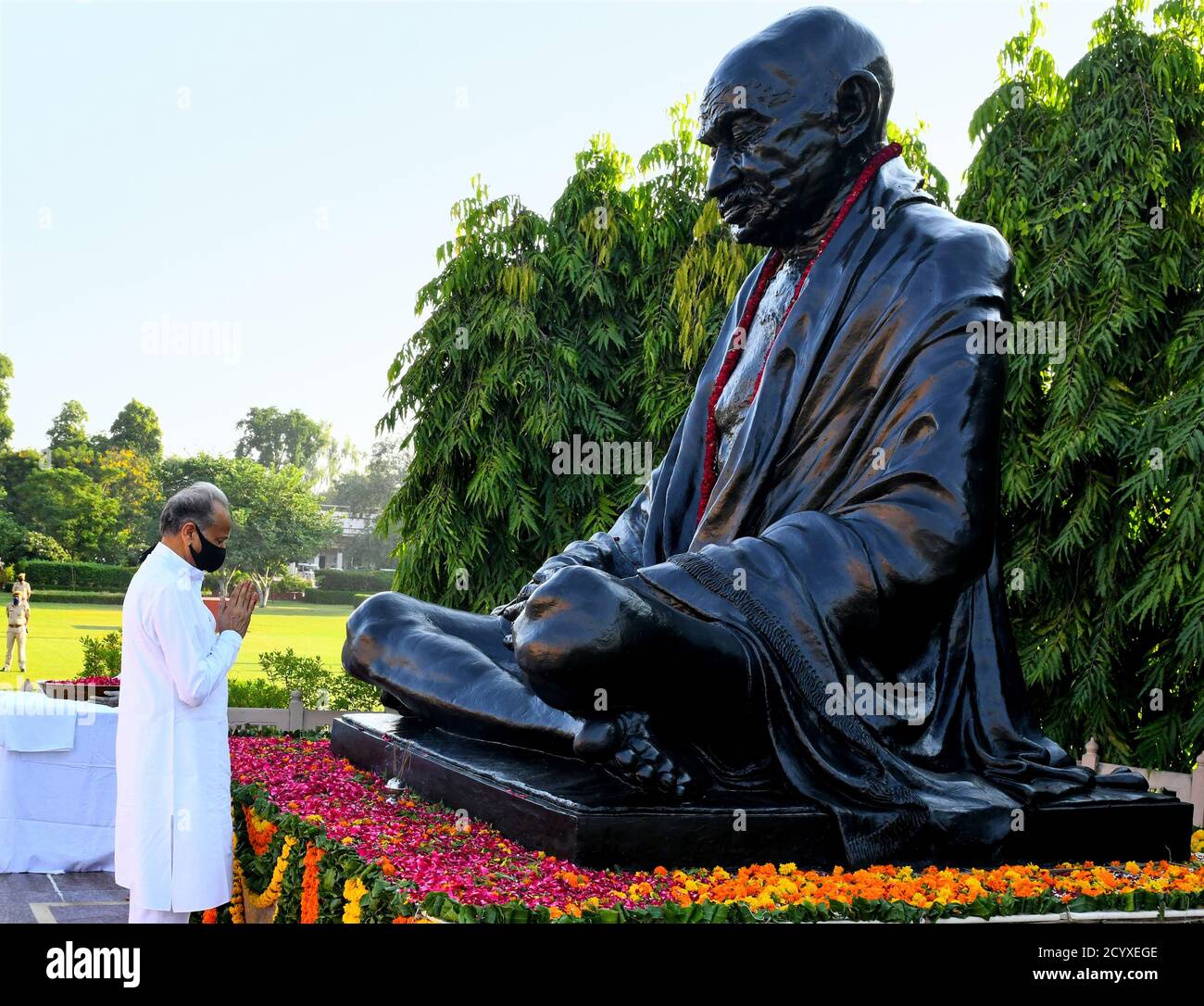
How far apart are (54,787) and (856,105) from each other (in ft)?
18.2

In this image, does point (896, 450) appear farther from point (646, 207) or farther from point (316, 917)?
point (646, 207)

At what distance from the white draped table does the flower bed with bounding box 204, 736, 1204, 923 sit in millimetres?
3713

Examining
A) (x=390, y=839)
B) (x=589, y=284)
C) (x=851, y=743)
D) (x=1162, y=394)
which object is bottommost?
(x=390, y=839)

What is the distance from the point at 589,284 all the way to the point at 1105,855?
8.97 meters

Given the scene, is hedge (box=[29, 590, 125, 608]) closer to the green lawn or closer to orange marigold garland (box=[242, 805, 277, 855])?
the green lawn

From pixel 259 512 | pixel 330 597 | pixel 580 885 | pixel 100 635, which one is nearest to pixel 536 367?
pixel 580 885

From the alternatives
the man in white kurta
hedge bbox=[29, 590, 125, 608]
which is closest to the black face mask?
the man in white kurta

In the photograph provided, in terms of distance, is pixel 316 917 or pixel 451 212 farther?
pixel 451 212

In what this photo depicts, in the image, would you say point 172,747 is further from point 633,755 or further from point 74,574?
point 74,574

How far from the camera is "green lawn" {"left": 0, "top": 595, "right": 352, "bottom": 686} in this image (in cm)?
2078
